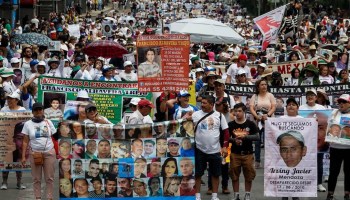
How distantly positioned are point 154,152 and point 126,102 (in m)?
4.20

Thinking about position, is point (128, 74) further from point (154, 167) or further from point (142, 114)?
point (154, 167)

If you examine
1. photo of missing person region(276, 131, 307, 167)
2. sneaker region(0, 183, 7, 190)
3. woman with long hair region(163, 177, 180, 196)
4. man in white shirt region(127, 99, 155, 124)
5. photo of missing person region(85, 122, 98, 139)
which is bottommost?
sneaker region(0, 183, 7, 190)

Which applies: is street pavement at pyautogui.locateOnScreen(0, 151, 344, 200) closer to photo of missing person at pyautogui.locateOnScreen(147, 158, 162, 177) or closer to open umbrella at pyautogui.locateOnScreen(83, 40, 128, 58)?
photo of missing person at pyautogui.locateOnScreen(147, 158, 162, 177)

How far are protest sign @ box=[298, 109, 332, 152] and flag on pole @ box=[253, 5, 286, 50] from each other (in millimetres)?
11888

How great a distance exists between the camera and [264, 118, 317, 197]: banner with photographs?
1412cm

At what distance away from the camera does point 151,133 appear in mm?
13711

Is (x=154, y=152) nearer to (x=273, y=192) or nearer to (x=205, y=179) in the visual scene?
(x=273, y=192)

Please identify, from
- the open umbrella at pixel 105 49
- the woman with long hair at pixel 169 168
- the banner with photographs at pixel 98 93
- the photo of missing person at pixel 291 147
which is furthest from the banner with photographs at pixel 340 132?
the open umbrella at pixel 105 49

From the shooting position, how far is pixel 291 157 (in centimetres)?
1416

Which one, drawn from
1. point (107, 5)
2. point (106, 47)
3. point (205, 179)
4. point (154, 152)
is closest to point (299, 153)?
point (154, 152)

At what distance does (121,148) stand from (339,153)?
9.92 ft

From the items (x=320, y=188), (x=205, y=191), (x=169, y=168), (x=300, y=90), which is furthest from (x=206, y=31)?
(x=169, y=168)

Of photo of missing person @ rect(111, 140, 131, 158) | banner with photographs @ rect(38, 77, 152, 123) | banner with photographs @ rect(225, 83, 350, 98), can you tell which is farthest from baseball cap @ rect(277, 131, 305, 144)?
banner with photographs @ rect(38, 77, 152, 123)

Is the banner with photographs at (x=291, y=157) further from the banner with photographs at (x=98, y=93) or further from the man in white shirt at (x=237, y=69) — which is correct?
the man in white shirt at (x=237, y=69)
